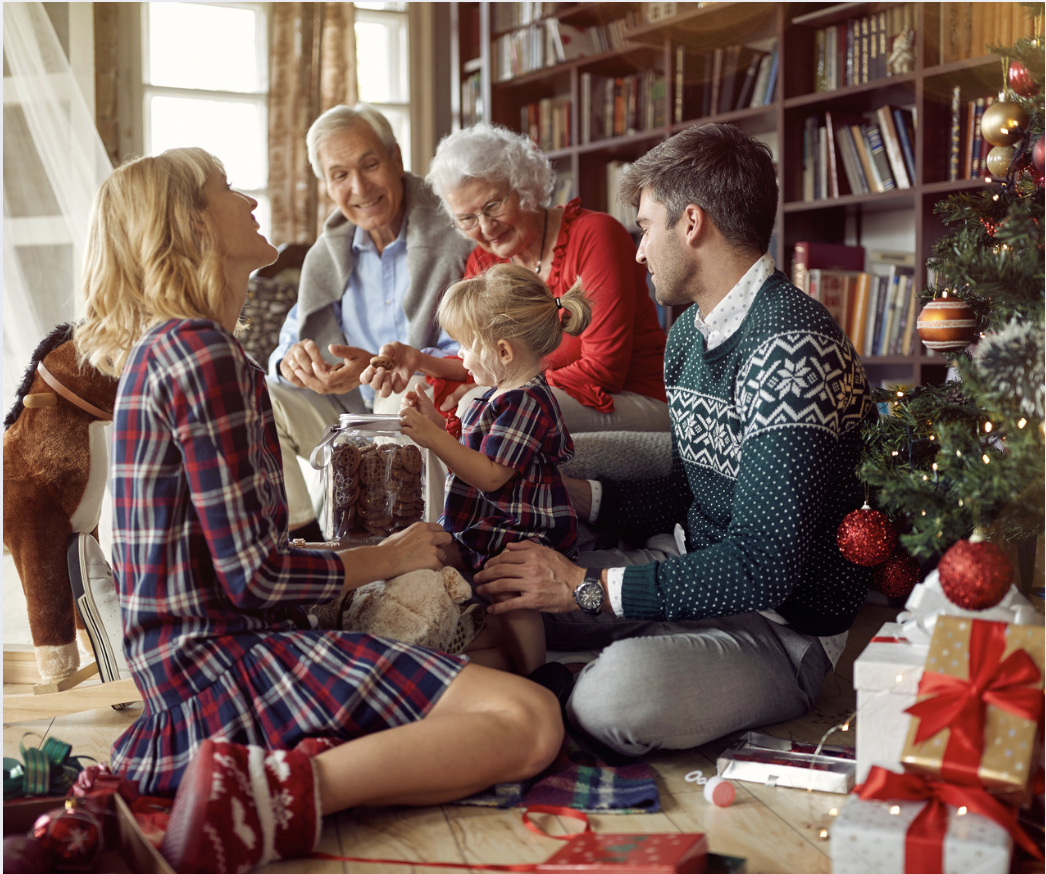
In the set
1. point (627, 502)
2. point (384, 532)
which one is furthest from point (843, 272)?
point (384, 532)

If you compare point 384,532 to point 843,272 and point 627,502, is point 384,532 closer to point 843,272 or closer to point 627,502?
point 627,502

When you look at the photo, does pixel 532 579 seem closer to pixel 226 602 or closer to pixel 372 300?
pixel 226 602

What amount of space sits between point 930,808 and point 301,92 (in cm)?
388

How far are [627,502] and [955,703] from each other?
92 cm

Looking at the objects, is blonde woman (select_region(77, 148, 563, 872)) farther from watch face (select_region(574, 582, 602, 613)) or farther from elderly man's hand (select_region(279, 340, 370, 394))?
elderly man's hand (select_region(279, 340, 370, 394))

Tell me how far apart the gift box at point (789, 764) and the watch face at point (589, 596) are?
29 cm

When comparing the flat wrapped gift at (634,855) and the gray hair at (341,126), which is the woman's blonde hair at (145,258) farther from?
the gray hair at (341,126)

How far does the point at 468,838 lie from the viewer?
4.20ft

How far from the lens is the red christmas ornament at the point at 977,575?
117 centimetres

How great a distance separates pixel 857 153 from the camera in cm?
308

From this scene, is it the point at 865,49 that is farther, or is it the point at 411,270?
the point at 865,49

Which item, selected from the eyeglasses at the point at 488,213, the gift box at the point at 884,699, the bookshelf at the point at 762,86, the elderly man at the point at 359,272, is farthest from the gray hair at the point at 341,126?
the gift box at the point at 884,699

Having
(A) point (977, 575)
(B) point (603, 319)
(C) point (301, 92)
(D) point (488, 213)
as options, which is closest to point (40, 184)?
(D) point (488, 213)

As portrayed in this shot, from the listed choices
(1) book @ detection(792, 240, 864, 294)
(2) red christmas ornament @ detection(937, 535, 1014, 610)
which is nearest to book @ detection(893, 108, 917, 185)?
(1) book @ detection(792, 240, 864, 294)
